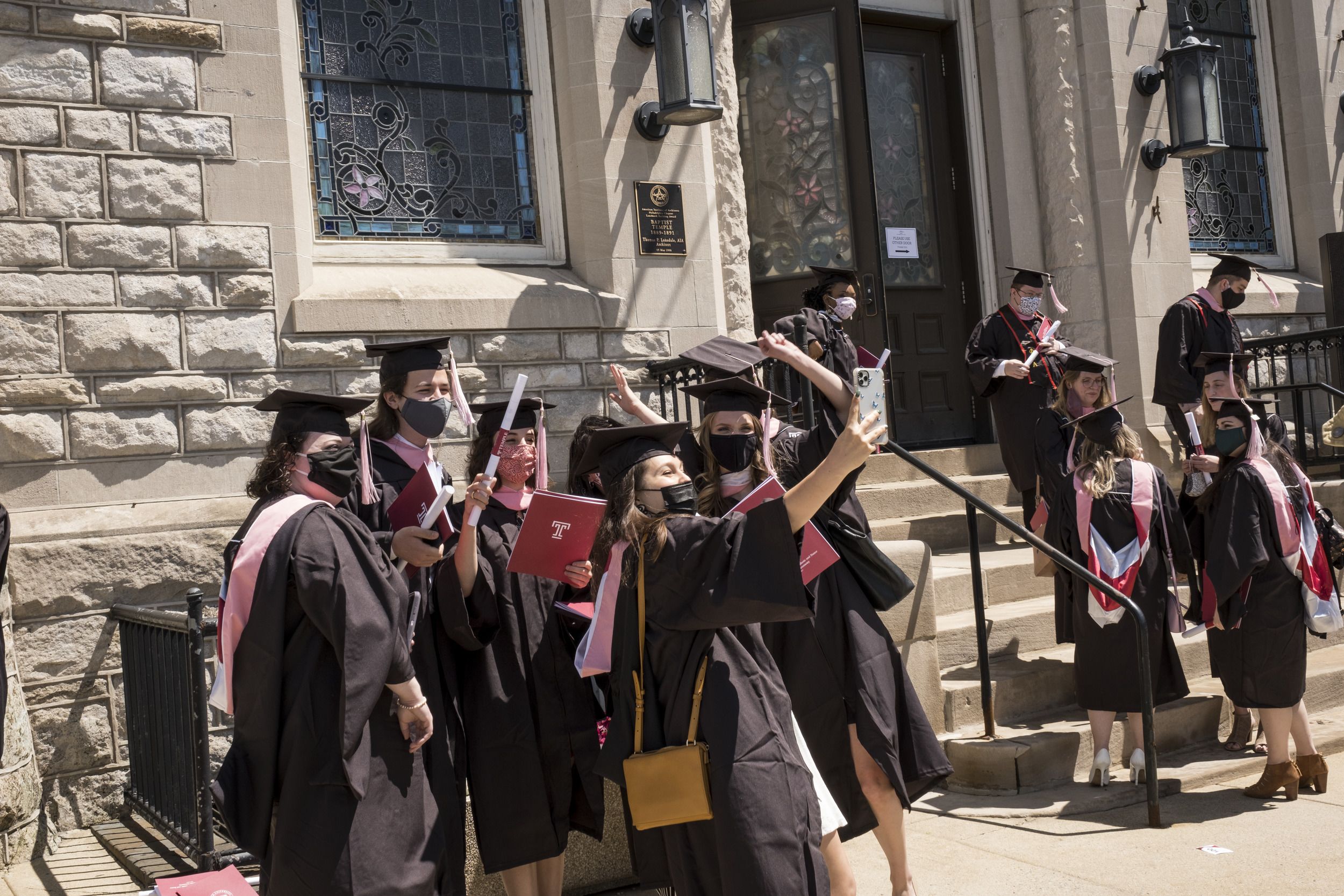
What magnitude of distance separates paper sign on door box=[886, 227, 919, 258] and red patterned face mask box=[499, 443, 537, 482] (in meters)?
6.23

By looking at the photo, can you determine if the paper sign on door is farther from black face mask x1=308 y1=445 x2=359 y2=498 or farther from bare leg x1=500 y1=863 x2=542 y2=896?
black face mask x1=308 y1=445 x2=359 y2=498

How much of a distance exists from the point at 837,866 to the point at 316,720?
1661 millimetres

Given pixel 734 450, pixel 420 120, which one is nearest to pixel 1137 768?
pixel 734 450

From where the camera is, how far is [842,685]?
4.47 metres

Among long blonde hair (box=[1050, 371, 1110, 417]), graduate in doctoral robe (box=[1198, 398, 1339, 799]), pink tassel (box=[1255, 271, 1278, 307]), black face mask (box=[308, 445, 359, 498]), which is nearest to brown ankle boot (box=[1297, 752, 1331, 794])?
graduate in doctoral robe (box=[1198, 398, 1339, 799])

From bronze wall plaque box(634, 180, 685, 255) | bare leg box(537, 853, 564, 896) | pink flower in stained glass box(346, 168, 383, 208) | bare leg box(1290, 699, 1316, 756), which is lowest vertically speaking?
bare leg box(1290, 699, 1316, 756)

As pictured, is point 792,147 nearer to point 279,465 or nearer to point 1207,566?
point 1207,566

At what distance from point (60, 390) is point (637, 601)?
13.1ft

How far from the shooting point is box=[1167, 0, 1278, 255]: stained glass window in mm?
11344

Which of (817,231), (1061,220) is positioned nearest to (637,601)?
(817,231)

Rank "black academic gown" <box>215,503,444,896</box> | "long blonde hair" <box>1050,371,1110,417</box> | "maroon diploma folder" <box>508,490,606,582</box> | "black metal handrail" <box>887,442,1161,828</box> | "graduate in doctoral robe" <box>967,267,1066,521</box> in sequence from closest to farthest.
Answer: "black academic gown" <box>215,503,444,896</box>, "maroon diploma folder" <box>508,490,606,582</box>, "black metal handrail" <box>887,442,1161,828</box>, "long blonde hair" <box>1050,371,1110,417</box>, "graduate in doctoral robe" <box>967,267,1066,521</box>

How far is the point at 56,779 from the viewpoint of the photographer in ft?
19.1

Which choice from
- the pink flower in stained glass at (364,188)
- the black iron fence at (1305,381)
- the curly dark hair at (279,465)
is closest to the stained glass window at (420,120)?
the pink flower in stained glass at (364,188)

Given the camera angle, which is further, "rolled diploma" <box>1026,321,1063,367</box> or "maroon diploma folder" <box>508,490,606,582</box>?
"rolled diploma" <box>1026,321,1063,367</box>
